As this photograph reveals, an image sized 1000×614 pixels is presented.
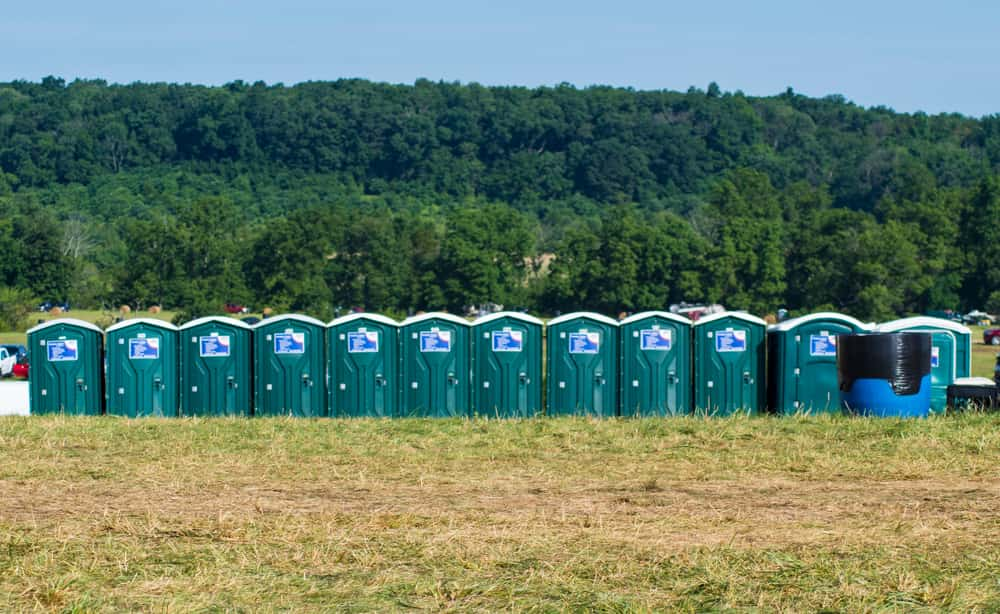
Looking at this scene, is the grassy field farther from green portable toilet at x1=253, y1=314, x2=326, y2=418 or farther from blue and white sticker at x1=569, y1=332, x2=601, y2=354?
blue and white sticker at x1=569, y1=332, x2=601, y2=354

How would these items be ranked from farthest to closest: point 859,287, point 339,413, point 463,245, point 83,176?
point 83,176 → point 463,245 → point 859,287 → point 339,413

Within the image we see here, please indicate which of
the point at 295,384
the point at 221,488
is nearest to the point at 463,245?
the point at 295,384

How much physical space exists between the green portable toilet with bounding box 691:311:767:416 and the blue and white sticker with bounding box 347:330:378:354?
4.21 meters

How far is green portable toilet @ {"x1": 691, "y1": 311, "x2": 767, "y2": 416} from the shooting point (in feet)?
57.1

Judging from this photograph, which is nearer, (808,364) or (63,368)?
(808,364)

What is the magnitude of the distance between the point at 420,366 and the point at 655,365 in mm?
3075

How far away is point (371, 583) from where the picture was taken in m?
8.27

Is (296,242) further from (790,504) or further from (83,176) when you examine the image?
(83,176)

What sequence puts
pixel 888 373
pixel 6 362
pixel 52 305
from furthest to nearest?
pixel 52 305 → pixel 6 362 → pixel 888 373

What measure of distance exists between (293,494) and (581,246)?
197 feet

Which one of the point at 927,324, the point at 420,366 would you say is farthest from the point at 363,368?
the point at 927,324

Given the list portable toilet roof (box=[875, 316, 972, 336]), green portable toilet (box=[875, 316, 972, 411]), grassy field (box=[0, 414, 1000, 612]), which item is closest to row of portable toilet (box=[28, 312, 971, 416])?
portable toilet roof (box=[875, 316, 972, 336])

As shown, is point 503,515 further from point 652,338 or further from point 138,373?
point 138,373

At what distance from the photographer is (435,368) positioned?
57.0 feet
